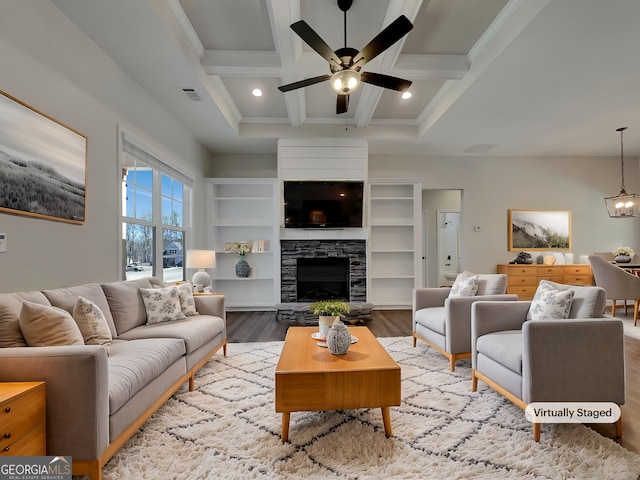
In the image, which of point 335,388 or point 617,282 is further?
point 617,282

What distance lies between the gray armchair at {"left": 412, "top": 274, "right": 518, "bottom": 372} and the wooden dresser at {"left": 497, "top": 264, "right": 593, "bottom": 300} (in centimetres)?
325

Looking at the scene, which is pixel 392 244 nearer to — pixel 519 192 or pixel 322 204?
pixel 322 204

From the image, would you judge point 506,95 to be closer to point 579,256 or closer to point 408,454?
point 408,454

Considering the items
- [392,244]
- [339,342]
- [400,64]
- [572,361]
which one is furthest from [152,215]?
[572,361]

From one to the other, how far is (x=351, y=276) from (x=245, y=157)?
2.97m

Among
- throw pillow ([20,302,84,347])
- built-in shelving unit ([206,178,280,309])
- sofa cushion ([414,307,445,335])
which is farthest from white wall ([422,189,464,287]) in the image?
throw pillow ([20,302,84,347])

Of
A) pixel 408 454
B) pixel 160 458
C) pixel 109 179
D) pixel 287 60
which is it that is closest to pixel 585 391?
pixel 408 454

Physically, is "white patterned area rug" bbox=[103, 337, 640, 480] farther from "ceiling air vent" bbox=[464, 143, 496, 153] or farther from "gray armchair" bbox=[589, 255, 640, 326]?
"ceiling air vent" bbox=[464, 143, 496, 153]

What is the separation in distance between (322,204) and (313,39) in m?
3.31

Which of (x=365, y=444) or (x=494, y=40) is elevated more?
(x=494, y=40)

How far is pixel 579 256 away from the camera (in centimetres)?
682

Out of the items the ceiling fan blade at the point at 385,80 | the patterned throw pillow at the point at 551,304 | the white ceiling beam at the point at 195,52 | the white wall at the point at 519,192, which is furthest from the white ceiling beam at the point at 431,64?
the white wall at the point at 519,192

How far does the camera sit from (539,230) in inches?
268

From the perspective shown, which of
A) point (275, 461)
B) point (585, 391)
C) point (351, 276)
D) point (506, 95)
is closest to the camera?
point (275, 461)
